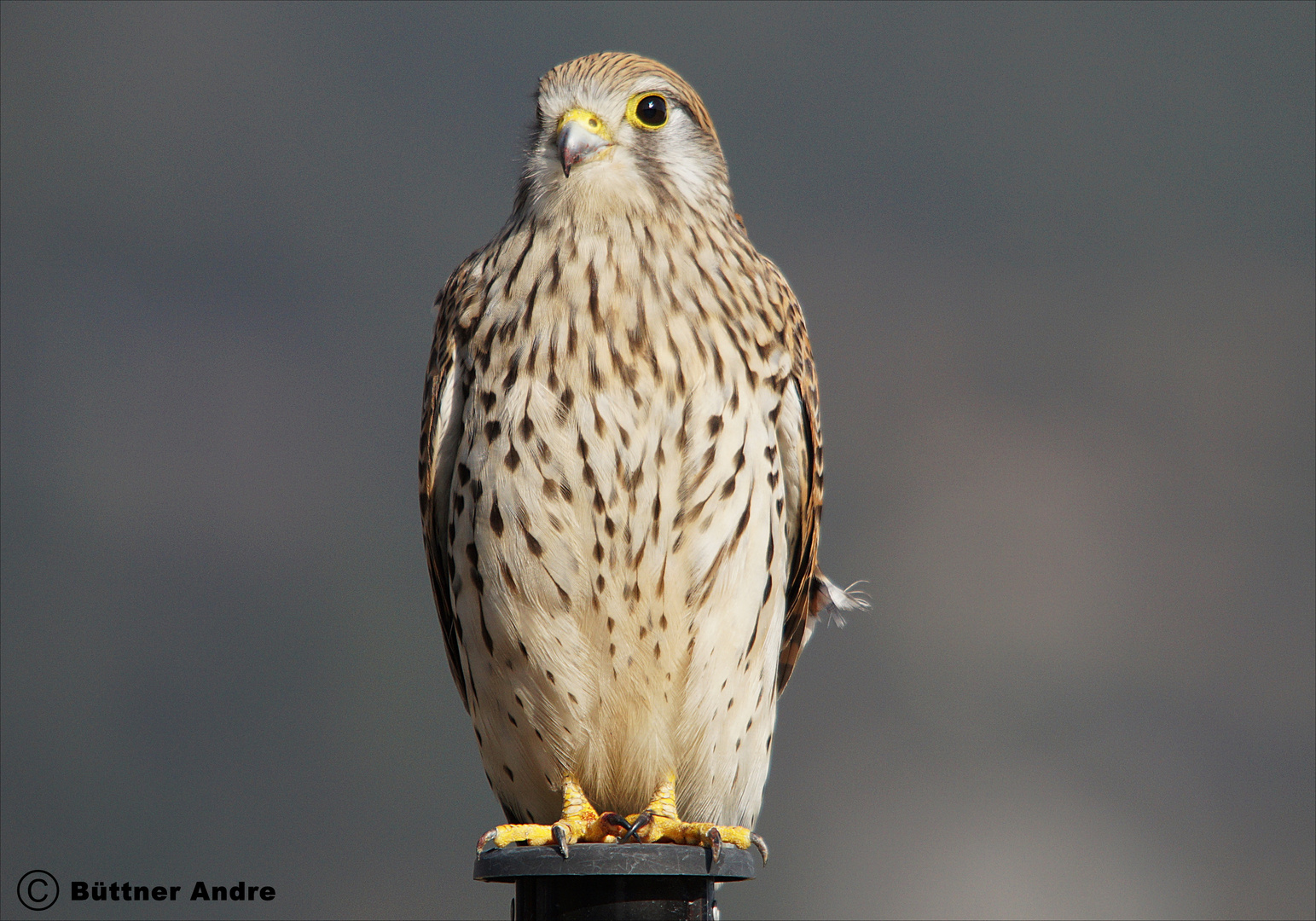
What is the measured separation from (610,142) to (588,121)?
43 millimetres

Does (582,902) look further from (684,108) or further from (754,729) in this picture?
(684,108)

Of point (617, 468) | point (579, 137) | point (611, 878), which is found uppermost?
Result: point (579, 137)

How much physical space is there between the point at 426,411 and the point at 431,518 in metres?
0.16

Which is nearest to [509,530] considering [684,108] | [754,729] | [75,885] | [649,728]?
[649,728]

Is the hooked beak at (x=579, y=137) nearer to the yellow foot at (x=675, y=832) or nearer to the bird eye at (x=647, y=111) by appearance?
the bird eye at (x=647, y=111)

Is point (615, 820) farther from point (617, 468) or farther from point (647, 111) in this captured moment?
point (647, 111)

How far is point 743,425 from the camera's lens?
1.63 m

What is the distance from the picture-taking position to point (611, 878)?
1371 mm

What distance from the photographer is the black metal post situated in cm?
135

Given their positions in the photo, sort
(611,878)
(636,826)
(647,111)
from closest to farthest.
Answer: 1. (611,878)
2. (636,826)
3. (647,111)

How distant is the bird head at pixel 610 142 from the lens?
1635 mm

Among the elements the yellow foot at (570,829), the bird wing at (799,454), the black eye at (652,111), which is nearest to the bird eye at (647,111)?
the black eye at (652,111)

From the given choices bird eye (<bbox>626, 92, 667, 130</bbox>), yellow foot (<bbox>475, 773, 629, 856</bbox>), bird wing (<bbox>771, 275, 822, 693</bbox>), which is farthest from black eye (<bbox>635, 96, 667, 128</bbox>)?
yellow foot (<bbox>475, 773, 629, 856</bbox>)

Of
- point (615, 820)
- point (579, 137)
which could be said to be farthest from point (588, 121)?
point (615, 820)
